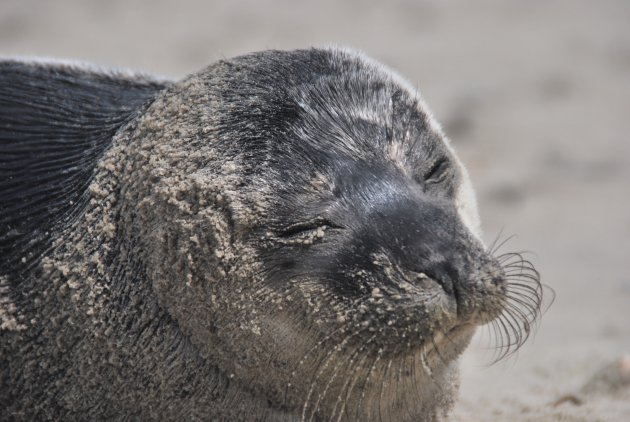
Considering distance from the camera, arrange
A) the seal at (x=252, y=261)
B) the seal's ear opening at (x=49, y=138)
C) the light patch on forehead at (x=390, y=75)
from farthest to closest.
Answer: the light patch on forehead at (x=390, y=75), the seal's ear opening at (x=49, y=138), the seal at (x=252, y=261)

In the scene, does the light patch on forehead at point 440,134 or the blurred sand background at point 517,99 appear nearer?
the light patch on forehead at point 440,134

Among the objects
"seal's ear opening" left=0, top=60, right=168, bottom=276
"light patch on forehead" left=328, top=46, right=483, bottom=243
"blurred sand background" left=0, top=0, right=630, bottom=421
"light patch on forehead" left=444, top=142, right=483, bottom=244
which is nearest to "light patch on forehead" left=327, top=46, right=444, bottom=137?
"light patch on forehead" left=328, top=46, right=483, bottom=243

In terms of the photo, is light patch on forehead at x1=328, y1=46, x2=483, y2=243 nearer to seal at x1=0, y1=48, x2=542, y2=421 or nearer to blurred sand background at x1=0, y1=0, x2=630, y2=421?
seal at x1=0, y1=48, x2=542, y2=421

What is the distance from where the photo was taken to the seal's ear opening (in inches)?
170

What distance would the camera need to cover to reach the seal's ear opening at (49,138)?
4309 mm

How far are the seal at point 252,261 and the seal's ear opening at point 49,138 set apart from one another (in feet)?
0.05

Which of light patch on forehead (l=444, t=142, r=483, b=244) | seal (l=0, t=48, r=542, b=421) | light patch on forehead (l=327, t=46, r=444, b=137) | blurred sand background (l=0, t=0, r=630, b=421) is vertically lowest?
seal (l=0, t=48, r=542, b=421)

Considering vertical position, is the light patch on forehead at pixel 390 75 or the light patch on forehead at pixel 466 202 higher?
the light patch on forehead at pixel 390 75

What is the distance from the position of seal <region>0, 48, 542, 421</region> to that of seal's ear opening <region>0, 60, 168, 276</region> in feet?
0.05

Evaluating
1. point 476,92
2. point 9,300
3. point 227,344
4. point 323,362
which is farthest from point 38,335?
point 476,92

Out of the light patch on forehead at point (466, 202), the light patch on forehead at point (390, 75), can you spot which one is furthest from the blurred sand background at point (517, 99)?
the light patch on forehead at point (390, 75)

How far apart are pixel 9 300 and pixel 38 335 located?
196 mm

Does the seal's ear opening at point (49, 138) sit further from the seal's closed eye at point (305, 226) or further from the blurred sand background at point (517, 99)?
the blurred sand background at point (517, 99)

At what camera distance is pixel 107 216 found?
4.20 m
